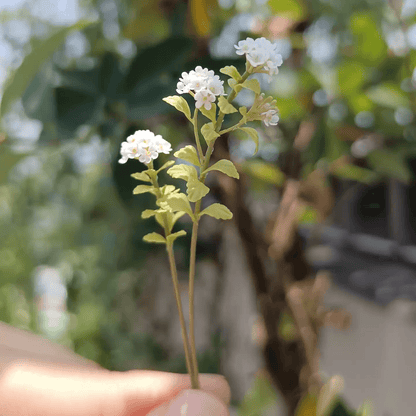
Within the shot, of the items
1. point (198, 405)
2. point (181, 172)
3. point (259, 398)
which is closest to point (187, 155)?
point (181, 172)

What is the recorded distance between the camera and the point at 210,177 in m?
0.58

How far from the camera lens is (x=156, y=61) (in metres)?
0.35

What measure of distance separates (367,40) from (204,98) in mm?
309

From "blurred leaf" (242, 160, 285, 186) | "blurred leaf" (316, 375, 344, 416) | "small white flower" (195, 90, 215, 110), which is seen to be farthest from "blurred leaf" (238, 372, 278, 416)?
"small white flower" (195, 90, 215, 110)

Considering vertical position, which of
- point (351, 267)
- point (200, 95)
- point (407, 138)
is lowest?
point (351, 267)

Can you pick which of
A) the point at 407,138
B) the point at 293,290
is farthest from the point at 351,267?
the point at 407,138

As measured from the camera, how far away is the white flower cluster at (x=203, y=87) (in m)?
0.15

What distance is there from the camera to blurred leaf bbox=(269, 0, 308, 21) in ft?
1.33

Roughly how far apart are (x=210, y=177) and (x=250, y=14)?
22 cm

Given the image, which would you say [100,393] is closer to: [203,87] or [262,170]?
[203,87]

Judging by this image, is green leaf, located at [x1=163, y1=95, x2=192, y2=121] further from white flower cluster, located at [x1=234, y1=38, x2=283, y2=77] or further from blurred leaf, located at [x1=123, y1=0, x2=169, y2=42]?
blurred leaf, located at [x1=123, y1=0, x2=169, y2=42]

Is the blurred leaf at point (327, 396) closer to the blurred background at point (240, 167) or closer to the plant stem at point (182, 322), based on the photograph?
the blurred background at point (240, 167)

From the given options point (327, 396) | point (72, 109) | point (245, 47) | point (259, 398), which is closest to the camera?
point (245, 47)

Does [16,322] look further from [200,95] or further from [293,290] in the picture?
[200,95]
